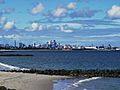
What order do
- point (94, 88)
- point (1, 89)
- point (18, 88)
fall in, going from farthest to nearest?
point (94, 88), point (18, 88), point (1, 89)

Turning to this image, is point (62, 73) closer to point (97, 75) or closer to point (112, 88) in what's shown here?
point (97, 75)

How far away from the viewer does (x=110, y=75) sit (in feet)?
200

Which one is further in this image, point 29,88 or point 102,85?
point 102,85

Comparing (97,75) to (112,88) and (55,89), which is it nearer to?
(112,88)

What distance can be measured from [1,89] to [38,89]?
748cm

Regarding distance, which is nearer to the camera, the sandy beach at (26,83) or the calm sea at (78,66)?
the sandy beach at (26,83)

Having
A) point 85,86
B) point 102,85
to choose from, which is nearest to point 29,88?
point 85,86

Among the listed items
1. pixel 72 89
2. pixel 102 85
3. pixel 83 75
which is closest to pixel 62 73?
pixel 83 75

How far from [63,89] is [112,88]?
6.22m

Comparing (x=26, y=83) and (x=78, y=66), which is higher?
(x=26, y=83)

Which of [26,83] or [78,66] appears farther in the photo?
[78,66]

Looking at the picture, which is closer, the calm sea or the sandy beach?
the sandy beach

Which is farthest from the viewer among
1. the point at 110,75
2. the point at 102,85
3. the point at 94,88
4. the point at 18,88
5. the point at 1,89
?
the point at 110,75

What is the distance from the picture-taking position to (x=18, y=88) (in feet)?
131
